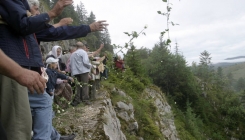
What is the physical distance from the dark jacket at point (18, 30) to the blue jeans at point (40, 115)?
0.43 m

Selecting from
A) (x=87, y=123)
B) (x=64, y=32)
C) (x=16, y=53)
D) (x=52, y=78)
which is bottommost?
(x=87, y=123)

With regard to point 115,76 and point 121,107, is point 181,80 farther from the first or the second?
point 121,107

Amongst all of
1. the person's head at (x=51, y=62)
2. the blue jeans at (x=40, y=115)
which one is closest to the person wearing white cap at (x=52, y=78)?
the person's head at (x=51, y=62)

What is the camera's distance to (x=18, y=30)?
202 cm

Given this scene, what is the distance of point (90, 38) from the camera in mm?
46031

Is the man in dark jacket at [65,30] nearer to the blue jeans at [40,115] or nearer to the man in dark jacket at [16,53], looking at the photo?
the man in dark jacket at [16,53]

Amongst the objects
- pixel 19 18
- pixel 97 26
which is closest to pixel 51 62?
pixel 97 26

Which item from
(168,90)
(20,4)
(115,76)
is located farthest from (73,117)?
(168,90)

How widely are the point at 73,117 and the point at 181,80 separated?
101ft

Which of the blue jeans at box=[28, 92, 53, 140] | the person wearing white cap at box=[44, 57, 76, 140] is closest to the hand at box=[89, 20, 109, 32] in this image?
the blue jeans at box=[28, 92, 53, 140]

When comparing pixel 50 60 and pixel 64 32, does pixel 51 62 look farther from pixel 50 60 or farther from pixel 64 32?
pixel 64 32

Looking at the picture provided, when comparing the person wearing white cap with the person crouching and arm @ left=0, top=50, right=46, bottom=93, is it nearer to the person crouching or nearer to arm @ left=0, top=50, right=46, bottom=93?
the person crouching

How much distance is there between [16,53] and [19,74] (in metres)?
0.63

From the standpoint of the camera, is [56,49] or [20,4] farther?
[56,49]
